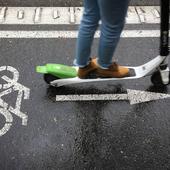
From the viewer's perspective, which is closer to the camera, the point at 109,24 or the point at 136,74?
the point at 109,24

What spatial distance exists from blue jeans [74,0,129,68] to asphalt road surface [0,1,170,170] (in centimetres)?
34

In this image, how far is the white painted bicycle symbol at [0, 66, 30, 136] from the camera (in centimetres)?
307

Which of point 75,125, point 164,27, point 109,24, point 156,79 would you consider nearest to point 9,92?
point 75,125

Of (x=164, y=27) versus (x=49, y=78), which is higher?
(x=164, y=27)

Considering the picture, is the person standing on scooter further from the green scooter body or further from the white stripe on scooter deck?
the white stripe on scooter deck

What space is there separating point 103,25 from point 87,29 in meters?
0.14

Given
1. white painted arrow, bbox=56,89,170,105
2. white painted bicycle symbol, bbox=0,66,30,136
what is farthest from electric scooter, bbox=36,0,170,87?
white painted bicycle symbol, bbox=0,66,30,136

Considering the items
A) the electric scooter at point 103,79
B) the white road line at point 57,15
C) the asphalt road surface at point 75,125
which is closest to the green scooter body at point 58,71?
the electric scooter at point 103,79

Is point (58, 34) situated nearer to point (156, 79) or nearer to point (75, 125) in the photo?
point (156, 79)

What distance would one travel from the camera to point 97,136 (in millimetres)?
2959

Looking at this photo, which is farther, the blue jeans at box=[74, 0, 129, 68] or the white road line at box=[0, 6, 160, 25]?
the white road line at box=[0, 6, 160, 25]

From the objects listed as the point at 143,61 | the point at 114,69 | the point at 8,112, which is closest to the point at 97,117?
the point at 114,69

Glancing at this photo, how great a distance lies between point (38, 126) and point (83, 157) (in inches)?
17.9

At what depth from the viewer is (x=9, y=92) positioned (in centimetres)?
334
